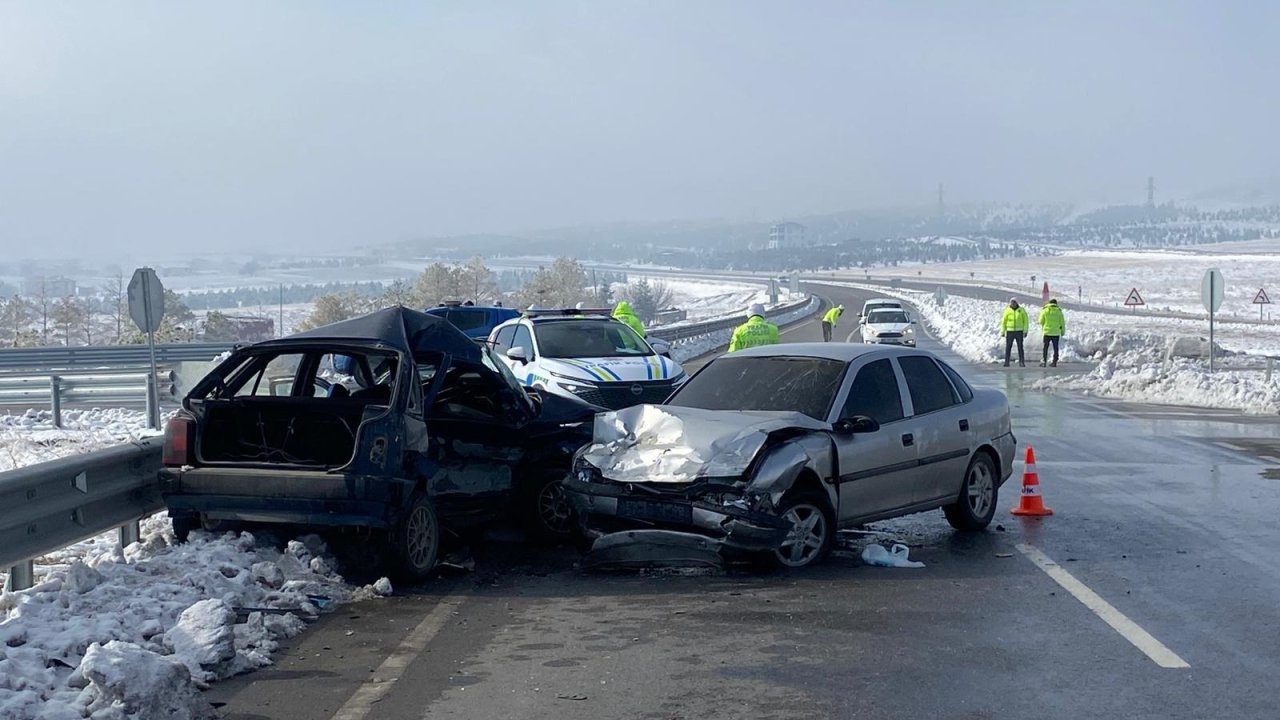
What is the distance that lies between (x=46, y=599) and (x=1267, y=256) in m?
206

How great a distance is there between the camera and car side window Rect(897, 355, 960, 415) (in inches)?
408

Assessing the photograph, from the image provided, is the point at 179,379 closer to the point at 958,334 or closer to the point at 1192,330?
the point at 958,334

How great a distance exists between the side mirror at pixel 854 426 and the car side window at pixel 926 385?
102cm

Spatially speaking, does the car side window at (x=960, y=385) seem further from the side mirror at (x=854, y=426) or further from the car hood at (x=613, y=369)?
the car hood at (x=613, y=369)

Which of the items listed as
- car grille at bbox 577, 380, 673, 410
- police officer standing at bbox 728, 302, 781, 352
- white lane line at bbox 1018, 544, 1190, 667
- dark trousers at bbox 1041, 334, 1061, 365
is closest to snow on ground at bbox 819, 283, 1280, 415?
dark trousers at bbox 1041, 334, 1061, 365

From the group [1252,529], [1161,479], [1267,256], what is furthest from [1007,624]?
[1267,256]

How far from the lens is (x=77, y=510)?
26.8 ft

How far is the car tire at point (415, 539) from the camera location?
8.52 metres

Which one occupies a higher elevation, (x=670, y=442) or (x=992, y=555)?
(x=670, y=442)

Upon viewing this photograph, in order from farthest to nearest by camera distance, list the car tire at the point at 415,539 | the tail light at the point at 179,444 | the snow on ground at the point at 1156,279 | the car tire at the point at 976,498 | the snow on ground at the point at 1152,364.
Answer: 1. the snow on ground at the point at 1156,279
2. the snow on ground at the point at 1152,364
3. the car tire at the point at 976,498
4. the tail light at the point at 179,444
5. the car tire at the point at 415,539

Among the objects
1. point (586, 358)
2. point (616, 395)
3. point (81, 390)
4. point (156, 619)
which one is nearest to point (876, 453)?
point (156, 619)

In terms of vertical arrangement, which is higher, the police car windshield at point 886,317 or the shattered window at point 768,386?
the shattered window at point 768,386

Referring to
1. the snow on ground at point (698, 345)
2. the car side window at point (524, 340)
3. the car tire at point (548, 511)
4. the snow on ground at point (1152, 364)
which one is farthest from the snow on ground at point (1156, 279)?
the car tire at point (548, 511)

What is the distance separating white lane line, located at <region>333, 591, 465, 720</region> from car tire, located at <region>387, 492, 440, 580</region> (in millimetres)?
353
